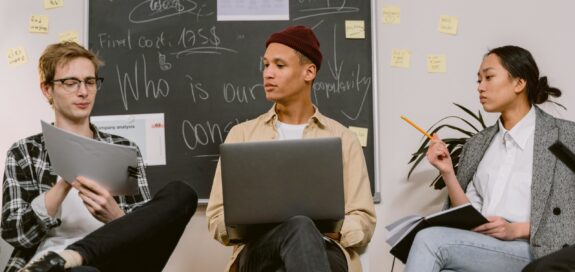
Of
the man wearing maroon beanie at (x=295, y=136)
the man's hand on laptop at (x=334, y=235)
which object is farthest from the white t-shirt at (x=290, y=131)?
the man's hand on laptop at (x=334, y=235)

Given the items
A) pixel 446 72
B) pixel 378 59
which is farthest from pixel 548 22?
pixel 378 59

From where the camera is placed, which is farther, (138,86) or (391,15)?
(391,15)

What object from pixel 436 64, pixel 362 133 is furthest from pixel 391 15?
pixel 362 133

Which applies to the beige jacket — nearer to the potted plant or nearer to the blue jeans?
the blue jeans

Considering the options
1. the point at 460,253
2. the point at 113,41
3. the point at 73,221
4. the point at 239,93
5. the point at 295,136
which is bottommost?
the point at 460,253

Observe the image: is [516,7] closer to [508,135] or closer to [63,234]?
[508,135]

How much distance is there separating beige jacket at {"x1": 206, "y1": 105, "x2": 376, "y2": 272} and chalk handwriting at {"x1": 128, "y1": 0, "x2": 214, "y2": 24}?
0.73 meters

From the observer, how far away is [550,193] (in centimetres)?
196

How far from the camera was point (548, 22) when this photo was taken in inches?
113

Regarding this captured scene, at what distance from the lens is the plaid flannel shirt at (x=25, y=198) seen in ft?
5.78

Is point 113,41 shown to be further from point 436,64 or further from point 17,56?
point 436,64

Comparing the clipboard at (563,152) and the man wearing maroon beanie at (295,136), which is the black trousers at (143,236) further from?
the clipboard at (563,152)

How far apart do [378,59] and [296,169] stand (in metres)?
1.27

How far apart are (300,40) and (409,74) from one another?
78cm
